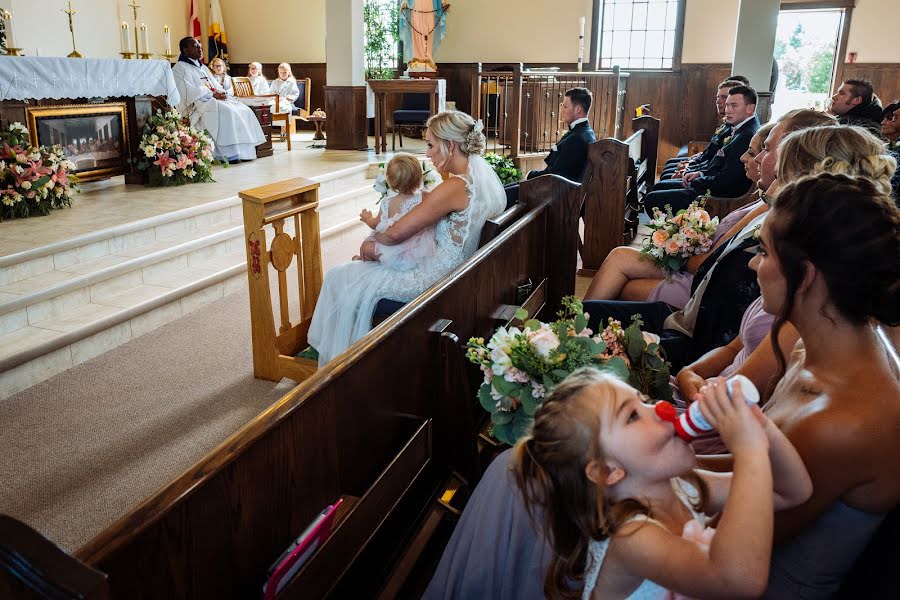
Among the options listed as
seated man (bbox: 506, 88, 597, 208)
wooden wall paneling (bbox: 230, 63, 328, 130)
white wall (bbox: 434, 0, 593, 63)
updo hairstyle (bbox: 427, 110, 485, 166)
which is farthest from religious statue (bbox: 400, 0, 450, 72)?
updo hairstyle (bbox: 427, 110, 485, 166)

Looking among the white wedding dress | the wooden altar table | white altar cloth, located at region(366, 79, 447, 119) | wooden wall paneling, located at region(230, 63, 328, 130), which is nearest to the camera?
the white wedding dress

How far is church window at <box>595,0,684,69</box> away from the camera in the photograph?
999 centimetres

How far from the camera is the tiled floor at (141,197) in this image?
4320 mm

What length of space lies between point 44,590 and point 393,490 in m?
0.95

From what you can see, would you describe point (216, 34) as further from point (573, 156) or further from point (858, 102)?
point (858, 102)

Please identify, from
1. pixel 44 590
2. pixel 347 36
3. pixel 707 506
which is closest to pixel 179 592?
pixel 44 590

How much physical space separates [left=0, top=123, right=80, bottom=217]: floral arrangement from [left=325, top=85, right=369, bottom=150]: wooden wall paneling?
4150mm

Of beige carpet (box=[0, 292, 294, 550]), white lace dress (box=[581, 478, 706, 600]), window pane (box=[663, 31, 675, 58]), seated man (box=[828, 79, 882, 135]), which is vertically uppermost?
window pane (box=[663, 31, 675, 58])

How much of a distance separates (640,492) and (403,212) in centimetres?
220

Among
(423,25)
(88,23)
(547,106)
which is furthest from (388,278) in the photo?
(88,23)

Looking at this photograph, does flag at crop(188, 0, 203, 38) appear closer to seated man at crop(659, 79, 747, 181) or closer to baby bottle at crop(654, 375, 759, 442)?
seated man at crop(659, 79, 747, 181)

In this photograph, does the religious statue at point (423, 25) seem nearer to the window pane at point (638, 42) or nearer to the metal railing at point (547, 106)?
the window pane at point (638, 42)

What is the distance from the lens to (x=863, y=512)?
44.6 inches

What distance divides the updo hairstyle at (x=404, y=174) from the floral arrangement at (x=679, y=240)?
1.07m
